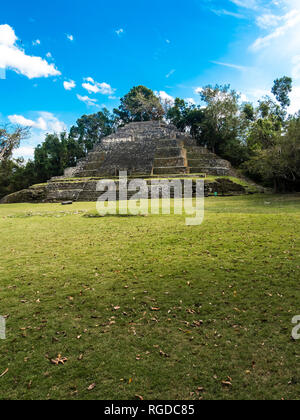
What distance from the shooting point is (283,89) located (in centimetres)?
4131

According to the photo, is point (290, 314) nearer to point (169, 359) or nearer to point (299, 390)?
point (299, 390)

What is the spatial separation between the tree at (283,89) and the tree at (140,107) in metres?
19.9

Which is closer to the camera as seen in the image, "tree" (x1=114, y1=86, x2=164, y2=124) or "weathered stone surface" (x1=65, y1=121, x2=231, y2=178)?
A: "weathered stone surface" (x1=65, y1=121, x2=231, y2=178)

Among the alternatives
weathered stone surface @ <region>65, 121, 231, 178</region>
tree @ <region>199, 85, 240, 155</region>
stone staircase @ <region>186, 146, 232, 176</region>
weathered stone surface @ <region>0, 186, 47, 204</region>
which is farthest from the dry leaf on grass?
tree @ <region>199, 85, 240, 155</region>

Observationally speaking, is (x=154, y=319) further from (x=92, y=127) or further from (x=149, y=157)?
(x=92, y=127)

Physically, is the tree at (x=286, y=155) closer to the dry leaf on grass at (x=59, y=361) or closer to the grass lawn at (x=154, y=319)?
the grass lawn at (x=154, y=319)

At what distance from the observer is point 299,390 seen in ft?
6.94

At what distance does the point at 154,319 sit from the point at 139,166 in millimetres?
24773

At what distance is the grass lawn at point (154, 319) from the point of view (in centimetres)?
226

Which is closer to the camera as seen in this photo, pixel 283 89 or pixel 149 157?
pixel 149 157

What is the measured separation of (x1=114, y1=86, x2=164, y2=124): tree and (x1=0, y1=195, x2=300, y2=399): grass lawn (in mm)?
45676

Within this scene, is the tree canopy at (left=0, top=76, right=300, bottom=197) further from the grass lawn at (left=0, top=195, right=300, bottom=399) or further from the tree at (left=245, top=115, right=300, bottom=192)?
the grass lawn at (left=0, top=195, right=300, bottom=399)

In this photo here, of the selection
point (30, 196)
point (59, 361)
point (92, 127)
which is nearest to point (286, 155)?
point (59, 361)

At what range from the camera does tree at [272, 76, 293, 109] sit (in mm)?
41094
